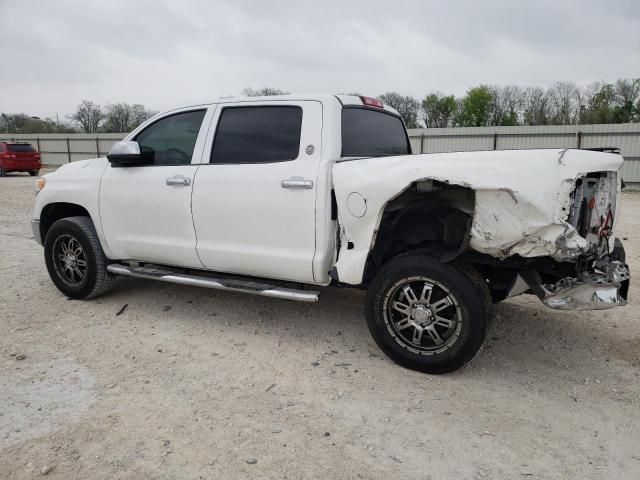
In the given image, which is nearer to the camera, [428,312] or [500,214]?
[500,214]

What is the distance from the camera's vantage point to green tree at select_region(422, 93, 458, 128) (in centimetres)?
5778

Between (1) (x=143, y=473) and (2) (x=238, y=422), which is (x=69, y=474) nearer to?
(1) (x=143, y=473)

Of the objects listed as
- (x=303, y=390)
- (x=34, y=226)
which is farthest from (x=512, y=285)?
(x=34, y=226)

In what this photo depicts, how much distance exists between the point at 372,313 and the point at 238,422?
1.21 metres

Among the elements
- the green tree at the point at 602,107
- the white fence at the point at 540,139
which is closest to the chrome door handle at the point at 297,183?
the white fence at the point at 540,139

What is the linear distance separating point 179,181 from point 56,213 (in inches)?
76.8

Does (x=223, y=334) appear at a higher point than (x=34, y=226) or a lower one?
lower

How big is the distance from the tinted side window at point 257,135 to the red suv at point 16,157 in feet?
76.2

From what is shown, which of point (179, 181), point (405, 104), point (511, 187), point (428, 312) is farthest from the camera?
point (405, 104)

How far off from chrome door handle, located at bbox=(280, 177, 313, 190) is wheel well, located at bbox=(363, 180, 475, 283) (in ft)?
1.98

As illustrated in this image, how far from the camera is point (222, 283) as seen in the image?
4156 mm

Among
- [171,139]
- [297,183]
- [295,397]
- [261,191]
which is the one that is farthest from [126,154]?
[295,397]

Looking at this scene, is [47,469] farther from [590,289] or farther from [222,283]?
[590,289]

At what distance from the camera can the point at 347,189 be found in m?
3.52
